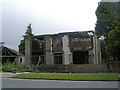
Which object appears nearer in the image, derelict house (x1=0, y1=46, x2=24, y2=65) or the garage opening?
the garage opening

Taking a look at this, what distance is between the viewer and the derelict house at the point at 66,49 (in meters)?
38.6

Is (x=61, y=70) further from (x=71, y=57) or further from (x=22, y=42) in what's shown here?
(x=22, y=42)

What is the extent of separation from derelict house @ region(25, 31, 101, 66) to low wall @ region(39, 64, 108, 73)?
665cm

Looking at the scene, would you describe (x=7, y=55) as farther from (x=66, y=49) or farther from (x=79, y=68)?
(x=79, y=68)

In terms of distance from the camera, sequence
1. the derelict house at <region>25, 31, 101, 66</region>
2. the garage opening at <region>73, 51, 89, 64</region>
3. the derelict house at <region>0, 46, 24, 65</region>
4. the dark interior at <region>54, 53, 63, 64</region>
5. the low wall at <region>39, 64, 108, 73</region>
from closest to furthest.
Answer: the low wall at <region>39, 64, 108, 73</region> < the derelict house at <region>25, 31, 101, 66</region> < the dark interior at <region>54, 53, 63, 64</region> < the garage opening at <region>73, 51, 89, 64</region> < the derelict house at <region>0, 46, 24, 65</region>

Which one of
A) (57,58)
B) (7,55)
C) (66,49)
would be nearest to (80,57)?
(66,49)

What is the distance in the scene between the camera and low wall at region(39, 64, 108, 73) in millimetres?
29794

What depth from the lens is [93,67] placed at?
1192 inches

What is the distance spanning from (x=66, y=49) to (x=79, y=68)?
9.30 meters

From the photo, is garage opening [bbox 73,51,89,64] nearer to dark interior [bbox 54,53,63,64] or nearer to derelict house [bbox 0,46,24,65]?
dark interior [bbox 54,53,63,64]

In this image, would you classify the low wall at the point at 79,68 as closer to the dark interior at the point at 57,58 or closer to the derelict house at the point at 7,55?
the dark interior at the point at 57,58

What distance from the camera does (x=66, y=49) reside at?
39844 mm

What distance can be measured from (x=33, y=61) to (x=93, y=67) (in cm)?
1483

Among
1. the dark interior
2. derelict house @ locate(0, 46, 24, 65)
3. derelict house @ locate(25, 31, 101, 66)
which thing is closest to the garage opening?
derelict house @ locate(25, 31, 101, 66)
